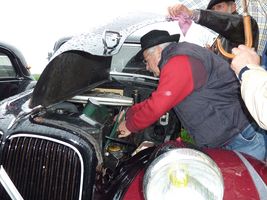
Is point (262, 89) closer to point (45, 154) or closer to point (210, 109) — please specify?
point (210, 109)

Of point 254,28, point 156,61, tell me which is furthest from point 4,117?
point 254,28

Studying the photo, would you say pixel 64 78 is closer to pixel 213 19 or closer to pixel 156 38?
pixel 156 38

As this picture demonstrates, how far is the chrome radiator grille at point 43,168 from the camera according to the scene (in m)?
2.11

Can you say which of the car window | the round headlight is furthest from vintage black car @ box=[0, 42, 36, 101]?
the round headlight

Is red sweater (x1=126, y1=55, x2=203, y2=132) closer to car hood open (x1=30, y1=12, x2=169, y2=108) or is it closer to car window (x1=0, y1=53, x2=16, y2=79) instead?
car hood open (x1=30, y1=12, x2=169, y2=108)

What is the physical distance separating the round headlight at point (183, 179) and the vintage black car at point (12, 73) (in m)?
5.17

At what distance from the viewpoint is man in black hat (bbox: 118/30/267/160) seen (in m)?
2.44

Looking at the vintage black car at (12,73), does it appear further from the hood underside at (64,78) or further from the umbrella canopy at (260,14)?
the umbrella canopy at (260,14)

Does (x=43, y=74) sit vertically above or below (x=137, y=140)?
above

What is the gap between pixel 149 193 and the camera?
1.56m

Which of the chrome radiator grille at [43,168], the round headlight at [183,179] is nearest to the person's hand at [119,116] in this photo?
the chrome radiator grille at [43,168]

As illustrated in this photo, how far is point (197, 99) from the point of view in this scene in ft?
8.27

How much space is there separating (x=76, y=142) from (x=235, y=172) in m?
0.92

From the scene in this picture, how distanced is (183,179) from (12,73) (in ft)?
18.7
